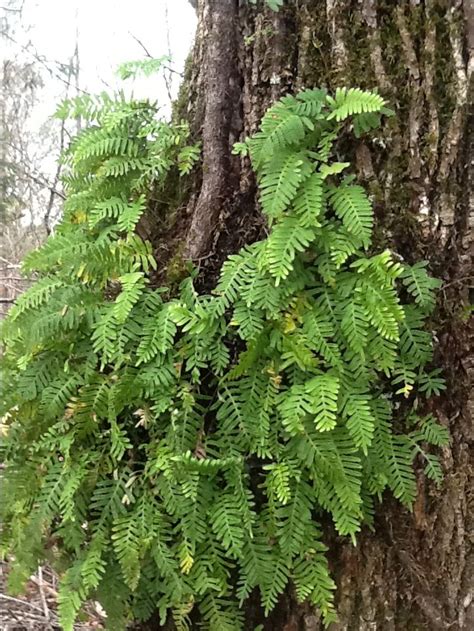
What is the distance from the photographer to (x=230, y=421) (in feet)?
6.22

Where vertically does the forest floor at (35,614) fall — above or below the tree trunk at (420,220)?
below

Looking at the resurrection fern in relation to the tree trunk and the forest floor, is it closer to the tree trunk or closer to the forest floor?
the tree trunk

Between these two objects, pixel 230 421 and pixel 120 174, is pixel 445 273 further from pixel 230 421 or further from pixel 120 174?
pixel 120 174

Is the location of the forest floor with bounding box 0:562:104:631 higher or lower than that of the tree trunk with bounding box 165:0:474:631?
lower

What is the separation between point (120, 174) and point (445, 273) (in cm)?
110

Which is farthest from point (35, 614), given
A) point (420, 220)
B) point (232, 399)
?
point (420, 220)

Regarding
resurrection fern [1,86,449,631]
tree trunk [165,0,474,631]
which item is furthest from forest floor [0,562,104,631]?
tree trunk [165,0,474,631]

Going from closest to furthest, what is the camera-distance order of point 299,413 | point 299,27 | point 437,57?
point 299,413, point 437,57, point 299,27

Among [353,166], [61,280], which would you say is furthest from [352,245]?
[61,280]

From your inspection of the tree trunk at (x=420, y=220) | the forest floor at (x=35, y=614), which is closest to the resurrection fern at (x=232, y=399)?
the tree trunk at (x=420, y=220)

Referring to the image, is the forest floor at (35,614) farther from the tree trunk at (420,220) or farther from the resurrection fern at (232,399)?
the tree trunk at (420,220)

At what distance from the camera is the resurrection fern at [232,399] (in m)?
1.79

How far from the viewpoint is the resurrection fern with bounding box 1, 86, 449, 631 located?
1.79 metres

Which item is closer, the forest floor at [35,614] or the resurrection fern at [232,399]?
the resurrection fern at [232,399]
